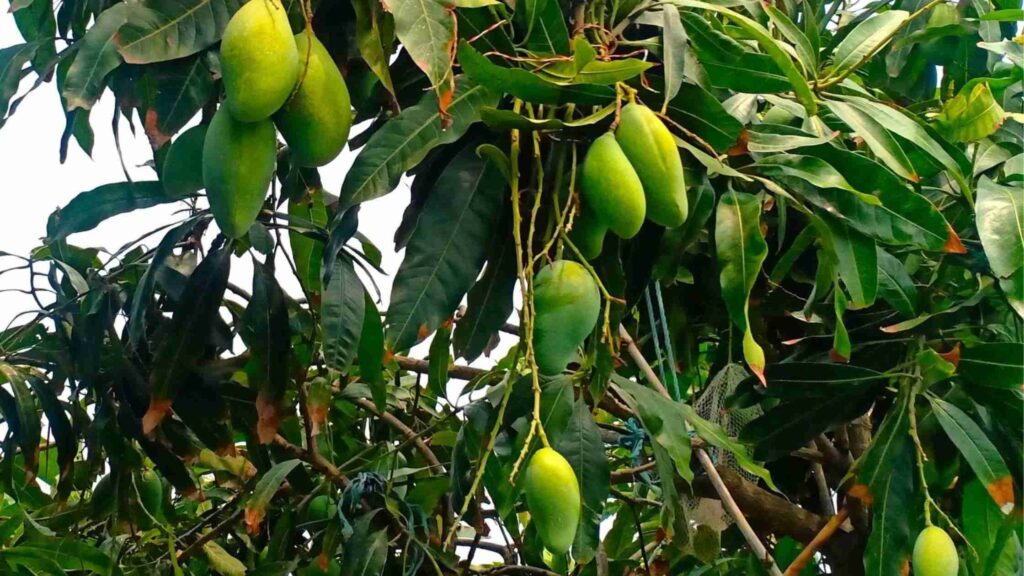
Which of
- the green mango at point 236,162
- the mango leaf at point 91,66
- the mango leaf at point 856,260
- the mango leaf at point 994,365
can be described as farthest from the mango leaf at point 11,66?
the mango leaf at point 994,365

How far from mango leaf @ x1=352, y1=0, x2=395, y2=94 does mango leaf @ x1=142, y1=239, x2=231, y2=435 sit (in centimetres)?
42

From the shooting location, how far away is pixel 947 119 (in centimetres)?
111

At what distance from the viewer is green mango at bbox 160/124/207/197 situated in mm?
771

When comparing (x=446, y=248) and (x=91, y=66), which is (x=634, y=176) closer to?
(x=446, y=248)

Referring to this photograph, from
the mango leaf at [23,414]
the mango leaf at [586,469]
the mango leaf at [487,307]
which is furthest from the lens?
the mango leaf at [23,414]

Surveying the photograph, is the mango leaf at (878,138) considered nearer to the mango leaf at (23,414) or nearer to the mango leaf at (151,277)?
the mango leaf at (151,277)

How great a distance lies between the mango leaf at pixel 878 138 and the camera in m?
0.92

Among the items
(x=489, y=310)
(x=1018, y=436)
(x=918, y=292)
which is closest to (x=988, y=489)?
(x=1018, y=436)

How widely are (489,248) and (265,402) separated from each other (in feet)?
1.13

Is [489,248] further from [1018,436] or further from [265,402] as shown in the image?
[1018,436]

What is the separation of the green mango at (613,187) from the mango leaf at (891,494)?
475 mm

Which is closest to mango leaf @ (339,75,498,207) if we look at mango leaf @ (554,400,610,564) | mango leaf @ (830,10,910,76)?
mango leaf @ (554,400,610,564)

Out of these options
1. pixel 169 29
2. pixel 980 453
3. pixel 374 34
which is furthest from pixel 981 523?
pixel 169 29

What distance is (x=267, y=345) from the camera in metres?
1.09
